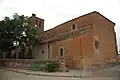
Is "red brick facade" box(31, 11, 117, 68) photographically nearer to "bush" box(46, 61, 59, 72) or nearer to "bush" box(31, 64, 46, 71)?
"bush" box(46, 61, 59, 72)

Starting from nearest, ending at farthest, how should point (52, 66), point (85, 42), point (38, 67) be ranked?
point (52, 66) → point (38, 67) → point (85, 42)

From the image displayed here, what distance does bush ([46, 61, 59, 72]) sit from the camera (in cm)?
2245

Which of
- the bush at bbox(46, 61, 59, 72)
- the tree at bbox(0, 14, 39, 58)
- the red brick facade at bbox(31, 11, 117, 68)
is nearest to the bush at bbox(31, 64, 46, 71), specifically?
the bush at bbox(46, 61, 59, 72)

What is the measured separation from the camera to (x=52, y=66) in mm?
22703

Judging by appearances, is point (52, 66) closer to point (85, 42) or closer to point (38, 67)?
point (38, 67)

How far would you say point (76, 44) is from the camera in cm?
2642

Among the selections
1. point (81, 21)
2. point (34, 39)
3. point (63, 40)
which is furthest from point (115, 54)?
point (34, 39)

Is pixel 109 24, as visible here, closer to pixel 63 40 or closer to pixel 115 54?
pixel 115 54

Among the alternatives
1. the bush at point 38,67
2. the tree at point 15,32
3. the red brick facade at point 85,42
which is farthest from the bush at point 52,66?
the tree at point 15,32

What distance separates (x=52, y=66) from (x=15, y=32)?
10.0 metres

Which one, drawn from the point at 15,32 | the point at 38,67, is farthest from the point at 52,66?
the point at 15,32

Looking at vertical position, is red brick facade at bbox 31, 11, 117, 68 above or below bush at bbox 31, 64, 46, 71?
above

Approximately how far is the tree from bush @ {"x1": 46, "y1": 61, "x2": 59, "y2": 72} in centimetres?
889

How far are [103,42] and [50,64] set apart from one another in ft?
39.2
